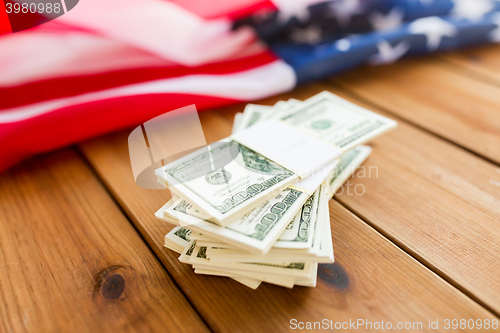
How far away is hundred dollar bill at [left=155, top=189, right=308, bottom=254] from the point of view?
0.50 metres

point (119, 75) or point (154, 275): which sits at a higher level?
point (119, 75)

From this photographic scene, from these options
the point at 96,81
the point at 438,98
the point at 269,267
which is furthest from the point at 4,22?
the point at 438,98

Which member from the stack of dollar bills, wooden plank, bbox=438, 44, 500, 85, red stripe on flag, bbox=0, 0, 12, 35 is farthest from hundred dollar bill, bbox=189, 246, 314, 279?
wooden plank, bbox=438, 44, 500, 85

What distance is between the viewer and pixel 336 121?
2.67 feet

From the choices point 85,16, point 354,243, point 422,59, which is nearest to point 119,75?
point 85,16

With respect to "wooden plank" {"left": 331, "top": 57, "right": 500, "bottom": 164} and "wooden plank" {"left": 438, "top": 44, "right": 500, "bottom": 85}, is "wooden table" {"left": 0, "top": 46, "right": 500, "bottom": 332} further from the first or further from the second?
"wooden plank" {"left": 438, "top": 44, "right": 500, "bottom": 85}

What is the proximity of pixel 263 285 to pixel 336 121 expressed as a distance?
433mm

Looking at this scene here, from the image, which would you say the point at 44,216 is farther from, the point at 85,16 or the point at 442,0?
the point at 442,0

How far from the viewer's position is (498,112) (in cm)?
97

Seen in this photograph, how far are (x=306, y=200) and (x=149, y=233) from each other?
0.29 meters

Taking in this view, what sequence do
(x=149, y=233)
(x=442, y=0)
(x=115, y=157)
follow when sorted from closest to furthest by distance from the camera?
(x=149, y=233), (x=115, y=157), (x=442, y=0)

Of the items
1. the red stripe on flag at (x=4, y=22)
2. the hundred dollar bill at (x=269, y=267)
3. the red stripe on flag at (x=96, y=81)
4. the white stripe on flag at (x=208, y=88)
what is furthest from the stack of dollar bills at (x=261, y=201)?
the red stripe on flag at (x=4, y=22)

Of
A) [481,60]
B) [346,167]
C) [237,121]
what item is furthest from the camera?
[481,60]

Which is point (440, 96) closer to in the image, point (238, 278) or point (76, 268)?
point (238, 278)
